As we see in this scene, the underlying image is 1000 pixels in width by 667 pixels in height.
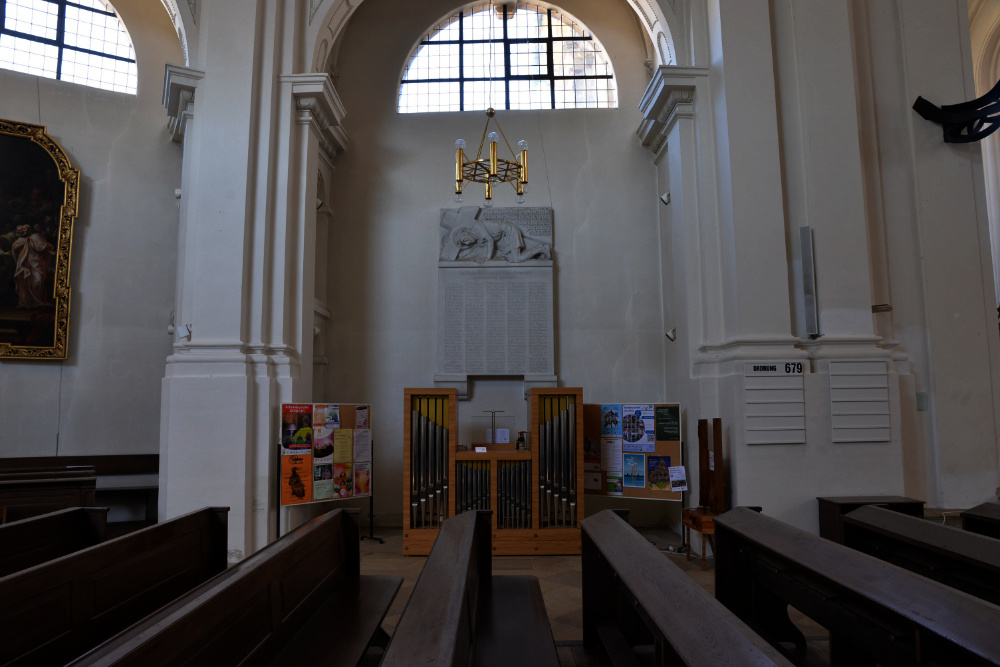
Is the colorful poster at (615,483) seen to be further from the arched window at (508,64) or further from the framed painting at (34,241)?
the framed painting at (34,241)

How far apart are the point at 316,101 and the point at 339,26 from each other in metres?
1.40

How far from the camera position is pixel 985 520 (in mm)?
3904

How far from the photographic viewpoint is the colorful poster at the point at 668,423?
257 inches

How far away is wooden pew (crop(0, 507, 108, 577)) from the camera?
11.2ft

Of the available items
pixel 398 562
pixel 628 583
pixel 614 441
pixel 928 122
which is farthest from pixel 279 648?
pixel 928 122

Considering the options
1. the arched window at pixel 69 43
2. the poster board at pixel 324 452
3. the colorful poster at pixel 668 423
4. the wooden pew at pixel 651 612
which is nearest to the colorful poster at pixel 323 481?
the poster board at pixel 324 452

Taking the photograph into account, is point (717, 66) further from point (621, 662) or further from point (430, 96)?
point (621, 662)

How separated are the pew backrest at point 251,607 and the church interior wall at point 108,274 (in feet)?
17.1

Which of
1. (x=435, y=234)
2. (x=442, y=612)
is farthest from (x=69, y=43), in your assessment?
(x=442, y=612)

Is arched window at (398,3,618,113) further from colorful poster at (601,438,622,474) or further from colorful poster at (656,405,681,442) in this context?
colorful poster at (601,438,622,474)

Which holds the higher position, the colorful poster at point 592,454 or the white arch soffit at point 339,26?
the white arch soffit at point 339,26

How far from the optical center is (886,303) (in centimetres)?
639

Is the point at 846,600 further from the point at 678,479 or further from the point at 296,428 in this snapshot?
the point at 296,428

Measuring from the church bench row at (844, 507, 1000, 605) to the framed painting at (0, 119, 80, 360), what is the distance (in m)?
8.03
